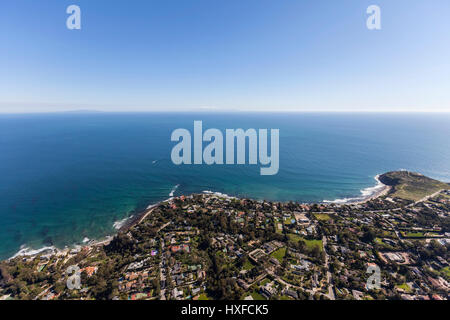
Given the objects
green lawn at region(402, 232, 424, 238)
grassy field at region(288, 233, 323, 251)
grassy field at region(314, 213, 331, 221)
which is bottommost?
grassy field at region(288, 233, 323, 251)

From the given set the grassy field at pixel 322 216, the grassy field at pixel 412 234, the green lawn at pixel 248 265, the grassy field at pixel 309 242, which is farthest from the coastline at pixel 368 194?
the green lawn at pixel 248 265

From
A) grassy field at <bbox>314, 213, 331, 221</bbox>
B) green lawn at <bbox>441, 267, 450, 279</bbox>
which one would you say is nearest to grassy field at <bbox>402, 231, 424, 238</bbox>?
green lawn at <bbox>441, 267, 450, 279</bbox>

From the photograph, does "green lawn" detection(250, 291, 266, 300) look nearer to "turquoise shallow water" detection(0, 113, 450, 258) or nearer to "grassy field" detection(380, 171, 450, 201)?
"turquoise shallow water" detection(0, 113, 450, 258)

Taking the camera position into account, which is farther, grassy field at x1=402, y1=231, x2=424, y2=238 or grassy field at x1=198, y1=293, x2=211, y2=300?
grassy field at x1=402, y1=231, x2=424, y2=238

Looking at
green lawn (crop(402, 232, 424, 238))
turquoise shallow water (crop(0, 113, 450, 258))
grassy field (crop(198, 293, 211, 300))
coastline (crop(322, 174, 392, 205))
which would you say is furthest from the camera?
coastline (crop(322, 174, 392, 205))

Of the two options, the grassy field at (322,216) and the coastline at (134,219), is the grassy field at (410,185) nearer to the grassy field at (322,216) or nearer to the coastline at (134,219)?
the coastline at (134,219)
